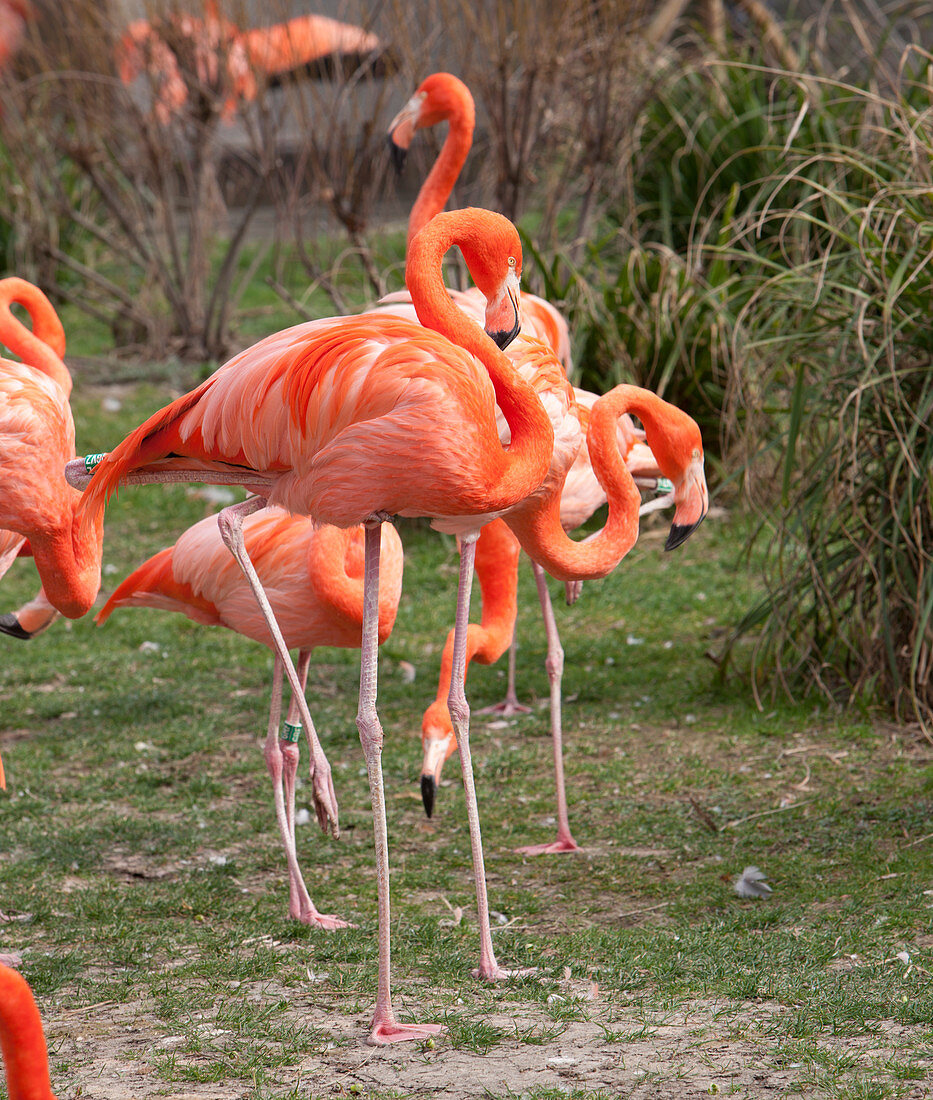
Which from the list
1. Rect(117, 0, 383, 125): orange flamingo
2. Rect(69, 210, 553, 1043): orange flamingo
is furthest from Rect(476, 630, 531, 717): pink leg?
Rect(117, 0, 383, 125): orange flamingo

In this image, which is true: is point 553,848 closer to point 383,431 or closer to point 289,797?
point 289,797

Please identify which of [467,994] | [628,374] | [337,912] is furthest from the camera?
[628,374]

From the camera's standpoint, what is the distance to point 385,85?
24.6 feet

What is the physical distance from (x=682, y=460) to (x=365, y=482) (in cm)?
129

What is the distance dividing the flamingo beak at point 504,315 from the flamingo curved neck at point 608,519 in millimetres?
585

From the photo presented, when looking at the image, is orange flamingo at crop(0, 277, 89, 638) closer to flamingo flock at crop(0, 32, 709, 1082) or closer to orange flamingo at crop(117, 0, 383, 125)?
flamingo flock at crop(0, 32, 709, 1082)

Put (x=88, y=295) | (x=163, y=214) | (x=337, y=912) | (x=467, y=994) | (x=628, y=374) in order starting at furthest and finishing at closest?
1. (x=88, y=295)
2. (x=163, y=214)
3. (x=628, y=374)
4. (x=337, y=912)
5. (x=467, y=994)

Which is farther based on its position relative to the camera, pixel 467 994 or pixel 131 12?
pixel 131 12

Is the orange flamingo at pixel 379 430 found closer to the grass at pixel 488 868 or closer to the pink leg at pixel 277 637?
the pink leg at pixel 277 637

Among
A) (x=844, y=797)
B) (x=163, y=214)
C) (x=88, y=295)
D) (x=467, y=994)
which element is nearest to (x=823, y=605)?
(x=844, y=797)

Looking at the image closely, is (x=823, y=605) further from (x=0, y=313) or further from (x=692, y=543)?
(x=0, y=313)

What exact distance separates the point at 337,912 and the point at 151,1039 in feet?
2.95

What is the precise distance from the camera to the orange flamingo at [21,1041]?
167 centimetres

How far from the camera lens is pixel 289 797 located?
12.2 feet
